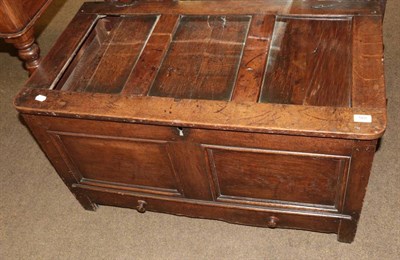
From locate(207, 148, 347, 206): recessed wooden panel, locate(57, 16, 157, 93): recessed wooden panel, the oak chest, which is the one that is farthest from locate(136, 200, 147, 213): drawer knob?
locate(57, 16, 157, 93): recessed wooden panel

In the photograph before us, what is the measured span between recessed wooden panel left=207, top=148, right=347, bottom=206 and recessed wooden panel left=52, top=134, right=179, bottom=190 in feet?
0.56

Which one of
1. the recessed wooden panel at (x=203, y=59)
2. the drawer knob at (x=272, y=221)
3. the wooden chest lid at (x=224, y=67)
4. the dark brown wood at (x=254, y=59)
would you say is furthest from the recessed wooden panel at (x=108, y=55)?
the drawer knob at (x=272, y=221)

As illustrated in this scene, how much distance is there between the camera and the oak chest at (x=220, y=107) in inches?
46.8

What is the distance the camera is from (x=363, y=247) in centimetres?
152

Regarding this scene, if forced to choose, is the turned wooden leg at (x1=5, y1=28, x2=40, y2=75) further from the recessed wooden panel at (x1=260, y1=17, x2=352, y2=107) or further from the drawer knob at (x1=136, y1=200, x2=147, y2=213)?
the recessed wooden panel at (x1=260, y1=17, x2=352, y2=107)

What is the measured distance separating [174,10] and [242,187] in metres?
0.67

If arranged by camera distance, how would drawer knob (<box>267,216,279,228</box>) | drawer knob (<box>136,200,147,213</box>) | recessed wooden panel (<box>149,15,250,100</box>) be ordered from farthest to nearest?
drawer knob (<box>136,200,147,213</box>), drawer knob (<box>267,216,279,228</box>), recessed wooden panel (<box>149,15,250,100</box>)

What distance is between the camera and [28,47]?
5.29 feet

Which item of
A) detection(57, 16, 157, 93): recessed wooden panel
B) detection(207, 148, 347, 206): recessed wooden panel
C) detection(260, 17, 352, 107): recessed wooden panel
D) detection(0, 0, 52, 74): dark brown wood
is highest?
detection(0, 0, 52, 74): dark brown wood

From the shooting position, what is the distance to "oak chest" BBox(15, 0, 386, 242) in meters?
1.19

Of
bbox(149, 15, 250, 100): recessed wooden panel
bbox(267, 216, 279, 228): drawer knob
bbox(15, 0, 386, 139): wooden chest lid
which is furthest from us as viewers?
bbox(267, 216, 279, 228): drawer knob

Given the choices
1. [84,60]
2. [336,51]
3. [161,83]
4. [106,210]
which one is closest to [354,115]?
[336,51]

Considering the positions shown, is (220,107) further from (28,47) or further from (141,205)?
(28,47)

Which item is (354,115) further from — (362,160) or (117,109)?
(117,109)
